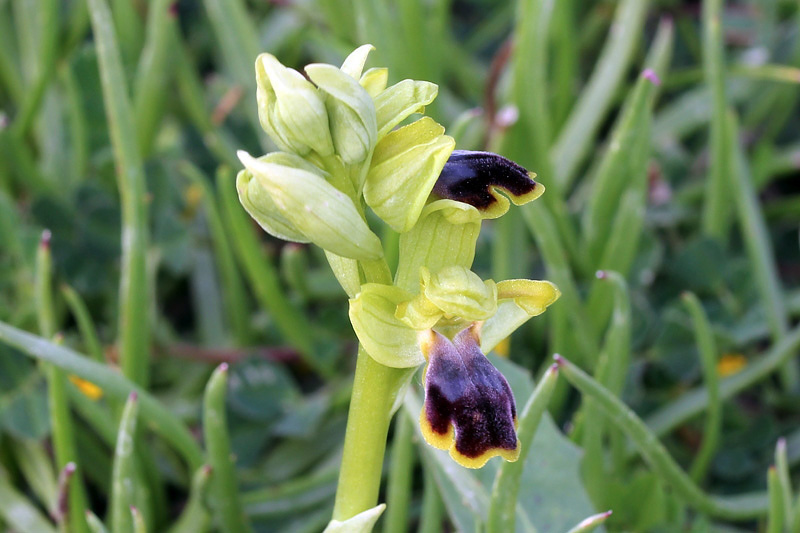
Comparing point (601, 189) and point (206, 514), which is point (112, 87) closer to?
point (206, 514)

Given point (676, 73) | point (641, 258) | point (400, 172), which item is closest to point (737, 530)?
point (641, 258)

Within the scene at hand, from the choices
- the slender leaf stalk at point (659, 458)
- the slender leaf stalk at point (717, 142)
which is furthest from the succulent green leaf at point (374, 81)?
the slender leaf stalk at point (717, 142)

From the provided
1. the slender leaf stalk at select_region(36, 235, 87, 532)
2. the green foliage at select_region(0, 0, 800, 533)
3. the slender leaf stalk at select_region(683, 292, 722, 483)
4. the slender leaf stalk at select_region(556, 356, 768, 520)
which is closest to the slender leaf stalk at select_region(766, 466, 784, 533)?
the green foliage at select_region(0, 0, 800, 533)

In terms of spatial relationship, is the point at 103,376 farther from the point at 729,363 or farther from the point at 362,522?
the point at 729,363

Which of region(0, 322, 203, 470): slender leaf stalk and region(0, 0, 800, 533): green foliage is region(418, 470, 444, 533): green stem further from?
region(0, 322, 203, 470): slender leaf stalk

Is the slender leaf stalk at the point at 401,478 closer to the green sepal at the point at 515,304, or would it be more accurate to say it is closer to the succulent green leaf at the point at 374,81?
the green sepal at the point at 515,304

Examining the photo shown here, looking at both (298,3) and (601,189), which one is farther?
(298,3)
